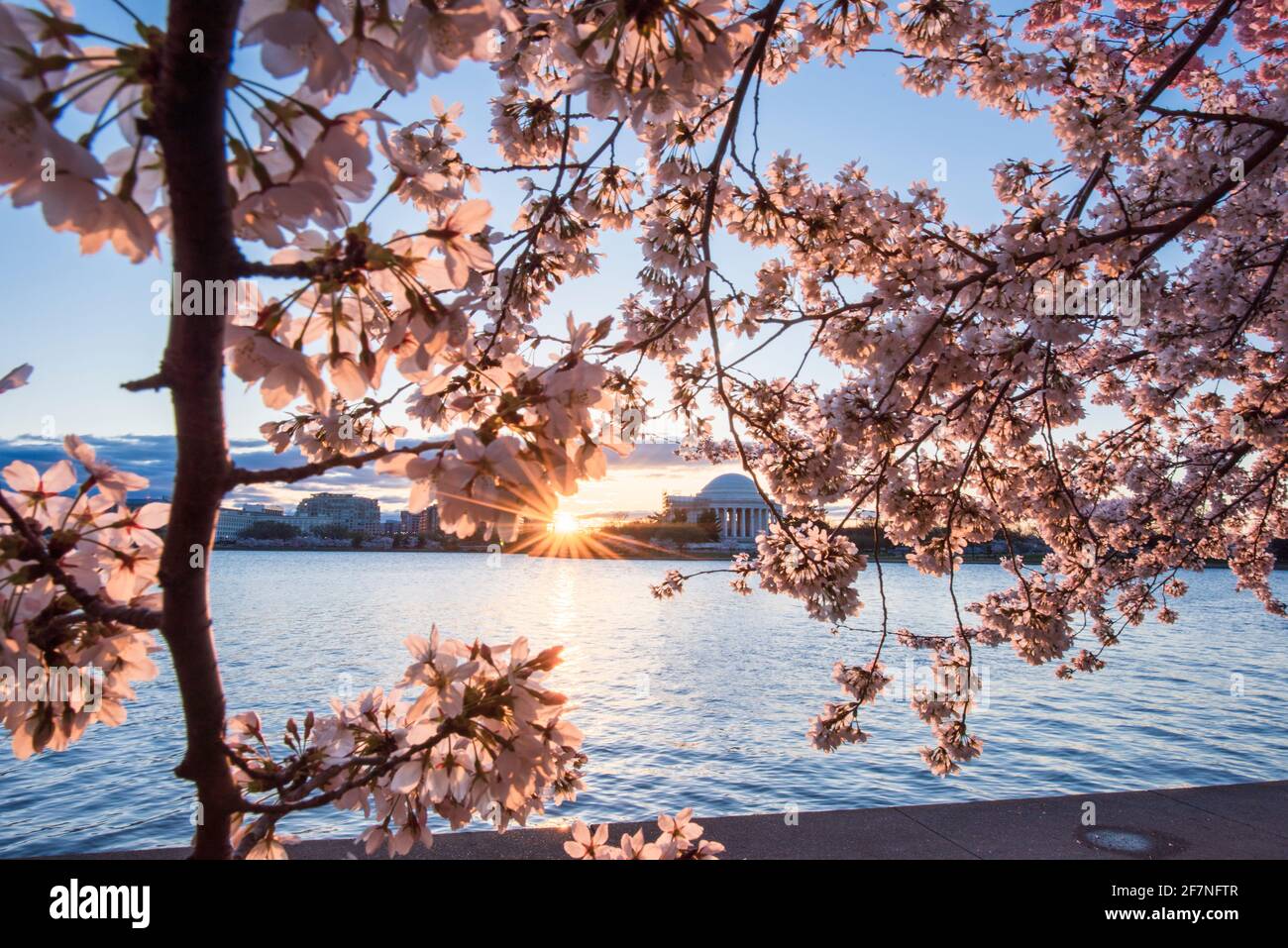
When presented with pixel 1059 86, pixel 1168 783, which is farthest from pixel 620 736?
pixel 1059 86

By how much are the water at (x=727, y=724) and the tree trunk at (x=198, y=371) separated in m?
3.21

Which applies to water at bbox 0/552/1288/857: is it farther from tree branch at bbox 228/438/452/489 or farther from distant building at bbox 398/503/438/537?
tree branch at bbox 228/438/452/489

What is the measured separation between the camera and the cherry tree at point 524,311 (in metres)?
0.86

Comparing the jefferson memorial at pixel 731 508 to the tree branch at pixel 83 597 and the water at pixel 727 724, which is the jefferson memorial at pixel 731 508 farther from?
the tree branch at pixel 83 597

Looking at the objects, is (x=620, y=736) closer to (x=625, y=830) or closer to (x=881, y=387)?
(x=625, y=830)

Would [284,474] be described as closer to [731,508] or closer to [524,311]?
[524,311]

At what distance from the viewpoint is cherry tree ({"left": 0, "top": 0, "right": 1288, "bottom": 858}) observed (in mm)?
865

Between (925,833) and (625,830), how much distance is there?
→ 6.62 feet

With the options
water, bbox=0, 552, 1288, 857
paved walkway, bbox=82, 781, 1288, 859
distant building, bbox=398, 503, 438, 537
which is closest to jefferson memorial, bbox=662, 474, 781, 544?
water, bbox=0, 552, 1288, 857

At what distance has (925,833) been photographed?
16.6 feet

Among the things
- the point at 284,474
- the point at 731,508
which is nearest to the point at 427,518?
the point at 284,474
